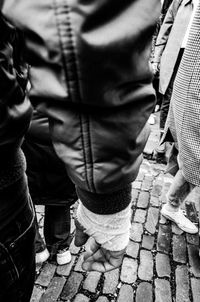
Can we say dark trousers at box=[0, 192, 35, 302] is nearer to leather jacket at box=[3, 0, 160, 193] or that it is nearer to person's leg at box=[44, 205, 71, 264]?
leather jacket at box=[3, 0, 160, 193]

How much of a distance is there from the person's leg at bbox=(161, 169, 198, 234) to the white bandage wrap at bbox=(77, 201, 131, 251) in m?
1.64

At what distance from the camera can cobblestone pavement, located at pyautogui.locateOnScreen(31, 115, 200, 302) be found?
2090mm

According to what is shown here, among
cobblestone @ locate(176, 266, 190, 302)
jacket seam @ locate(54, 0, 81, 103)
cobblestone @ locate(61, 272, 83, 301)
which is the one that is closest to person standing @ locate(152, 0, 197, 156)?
cobblestone @ locate(176, 266, 190, 302)

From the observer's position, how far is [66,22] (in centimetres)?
66

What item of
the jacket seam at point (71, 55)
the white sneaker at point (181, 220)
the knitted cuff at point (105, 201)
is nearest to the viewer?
the jacket seam at point (71, 55)

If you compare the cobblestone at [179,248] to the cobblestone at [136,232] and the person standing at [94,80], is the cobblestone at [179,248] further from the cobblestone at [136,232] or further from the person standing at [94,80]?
the person standing at [94,80]

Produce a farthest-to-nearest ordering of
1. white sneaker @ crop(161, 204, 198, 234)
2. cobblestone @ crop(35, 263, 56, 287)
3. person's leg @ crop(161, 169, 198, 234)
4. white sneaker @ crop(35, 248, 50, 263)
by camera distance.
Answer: white sneaker @ crop(161, 204, 198, 234), person's leg @ crop(161, 169, 198, 234), white sneaker @ crop(35, 248, 50, 263), cobblestone @ crop(35, 263, 56, 287)

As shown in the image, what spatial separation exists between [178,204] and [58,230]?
1.20 meters

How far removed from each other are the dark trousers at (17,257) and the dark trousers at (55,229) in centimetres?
79

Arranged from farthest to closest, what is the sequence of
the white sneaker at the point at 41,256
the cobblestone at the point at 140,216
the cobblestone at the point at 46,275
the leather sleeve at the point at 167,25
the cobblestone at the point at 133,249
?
the leather sleeve at the point at 167,25, the cobblestone at the point at 140,216, the cobblestone at the point at 133,249, the white sneaker at the point at 41,256, the cobblestone at the point at 46,275

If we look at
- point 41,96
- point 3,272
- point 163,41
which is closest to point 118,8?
point 41,96

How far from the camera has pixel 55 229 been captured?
2.21m

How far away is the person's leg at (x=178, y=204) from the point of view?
2561 mm

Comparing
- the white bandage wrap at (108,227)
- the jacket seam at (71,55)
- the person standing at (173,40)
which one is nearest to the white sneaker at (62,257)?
the person standing at (173,40)
